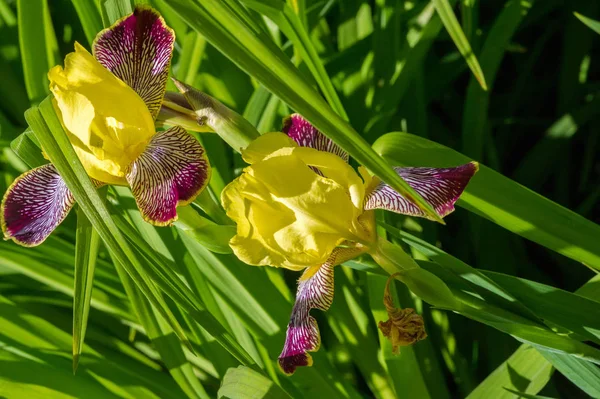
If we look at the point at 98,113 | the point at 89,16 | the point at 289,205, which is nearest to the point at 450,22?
the point at 289,205

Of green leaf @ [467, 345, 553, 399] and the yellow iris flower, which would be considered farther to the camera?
green leaf @ [467, 345, 553, 399]

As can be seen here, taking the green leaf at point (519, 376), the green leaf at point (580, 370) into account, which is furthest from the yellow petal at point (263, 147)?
the green leaf at point (519, 376)

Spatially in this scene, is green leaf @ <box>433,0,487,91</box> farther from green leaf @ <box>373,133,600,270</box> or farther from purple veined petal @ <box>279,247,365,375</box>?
purple veined petal @ <box>279,247,365,375</box>

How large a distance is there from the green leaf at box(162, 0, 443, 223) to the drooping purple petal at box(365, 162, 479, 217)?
15 cm

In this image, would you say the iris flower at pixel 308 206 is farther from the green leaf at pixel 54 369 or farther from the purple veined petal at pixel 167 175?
the green leaf at pixel 54 369

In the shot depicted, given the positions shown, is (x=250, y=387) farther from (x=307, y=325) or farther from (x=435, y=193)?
(x=435, y=193)

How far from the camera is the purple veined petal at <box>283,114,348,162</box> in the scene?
2.50ft

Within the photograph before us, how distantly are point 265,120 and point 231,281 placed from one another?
26cm

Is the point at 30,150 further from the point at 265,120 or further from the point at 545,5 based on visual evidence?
the point at 545,5

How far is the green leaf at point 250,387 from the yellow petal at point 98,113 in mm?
282

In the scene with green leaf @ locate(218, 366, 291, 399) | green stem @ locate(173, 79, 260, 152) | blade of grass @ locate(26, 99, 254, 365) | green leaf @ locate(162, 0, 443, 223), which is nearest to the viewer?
green leaf @ locate(162, 0, 443, 223)

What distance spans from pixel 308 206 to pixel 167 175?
0.15 m

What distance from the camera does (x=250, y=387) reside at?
781 millimetres

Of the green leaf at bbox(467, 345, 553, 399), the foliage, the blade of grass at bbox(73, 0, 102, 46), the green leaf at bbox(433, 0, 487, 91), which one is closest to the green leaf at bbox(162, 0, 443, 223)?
the foliage
